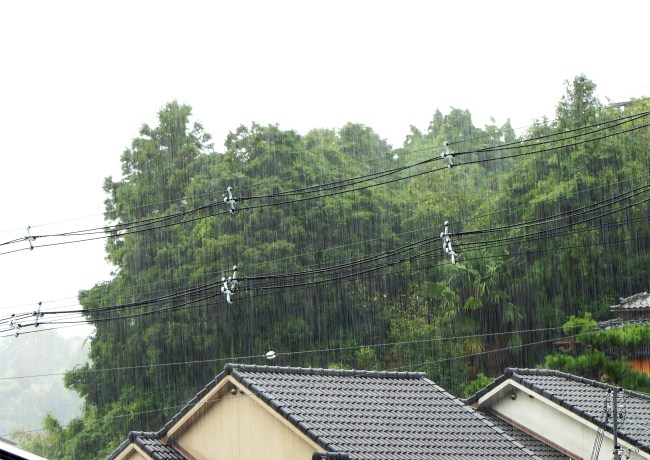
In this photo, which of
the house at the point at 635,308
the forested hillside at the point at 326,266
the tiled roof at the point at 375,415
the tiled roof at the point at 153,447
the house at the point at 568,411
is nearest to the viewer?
the tiled roof at the point at 375,415

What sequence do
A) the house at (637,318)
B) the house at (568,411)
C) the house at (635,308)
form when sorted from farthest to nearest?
the house at (635,308)
the house at (637,318)
the house at (568,411)

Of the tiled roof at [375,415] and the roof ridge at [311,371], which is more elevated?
the roof ridge at [311,371]

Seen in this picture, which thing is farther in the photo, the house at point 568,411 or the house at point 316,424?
the house at point 568,411

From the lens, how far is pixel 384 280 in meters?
35.1

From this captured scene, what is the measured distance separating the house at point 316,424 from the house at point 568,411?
5.78ft

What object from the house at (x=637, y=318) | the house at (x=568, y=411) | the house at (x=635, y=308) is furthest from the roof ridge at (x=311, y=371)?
the house at (x=635, y=308)

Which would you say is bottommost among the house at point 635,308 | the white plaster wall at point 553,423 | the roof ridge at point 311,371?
the white plaster wall at point 553,423

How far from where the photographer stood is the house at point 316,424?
10.5 meters

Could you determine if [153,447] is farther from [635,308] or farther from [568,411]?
[635,308]

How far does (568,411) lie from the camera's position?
1347 cm

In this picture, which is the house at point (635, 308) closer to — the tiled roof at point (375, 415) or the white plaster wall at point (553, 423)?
the white plaster wall at point (553, 423)

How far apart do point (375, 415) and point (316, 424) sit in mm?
1253

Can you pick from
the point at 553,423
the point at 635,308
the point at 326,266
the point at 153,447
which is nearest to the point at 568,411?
the point at 553,423

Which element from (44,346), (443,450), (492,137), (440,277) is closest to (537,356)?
(440,277)
